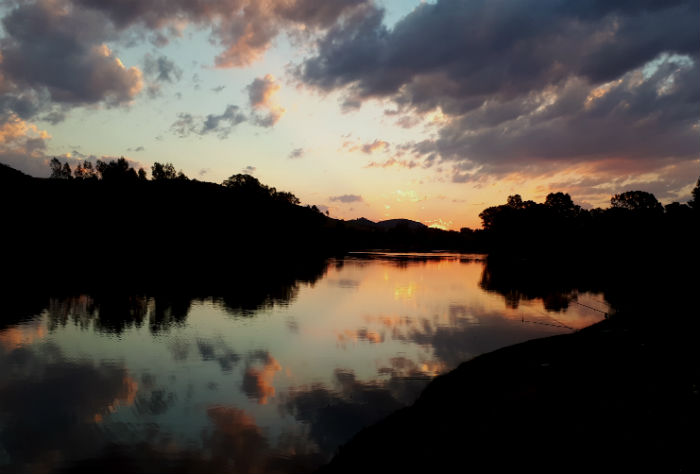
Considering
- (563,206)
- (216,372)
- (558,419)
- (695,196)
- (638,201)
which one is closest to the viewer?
(558,419)

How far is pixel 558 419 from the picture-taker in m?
12.7

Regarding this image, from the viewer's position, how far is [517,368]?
19.5 m

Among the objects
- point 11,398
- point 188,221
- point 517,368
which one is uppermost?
point 188,221

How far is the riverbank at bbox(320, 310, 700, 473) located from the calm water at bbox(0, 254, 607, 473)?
9.54ft

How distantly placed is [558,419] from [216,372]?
18061mm

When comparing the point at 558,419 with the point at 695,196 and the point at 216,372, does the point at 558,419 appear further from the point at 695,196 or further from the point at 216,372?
the point at 695,196

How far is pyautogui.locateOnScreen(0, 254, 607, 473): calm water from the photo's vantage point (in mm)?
14977

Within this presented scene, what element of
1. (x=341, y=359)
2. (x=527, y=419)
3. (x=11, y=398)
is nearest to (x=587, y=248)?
(x=341, y=359)

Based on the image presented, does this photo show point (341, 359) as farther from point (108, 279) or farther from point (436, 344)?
point (108, 279)

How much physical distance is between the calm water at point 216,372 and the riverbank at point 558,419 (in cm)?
291

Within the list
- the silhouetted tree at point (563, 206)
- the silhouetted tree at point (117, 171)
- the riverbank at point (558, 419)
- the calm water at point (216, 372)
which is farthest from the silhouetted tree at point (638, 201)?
the silhouetted tree at point (117, 171)

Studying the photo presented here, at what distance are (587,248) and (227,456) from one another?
4992 inches

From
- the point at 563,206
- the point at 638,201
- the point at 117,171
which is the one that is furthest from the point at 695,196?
the point at 117,171

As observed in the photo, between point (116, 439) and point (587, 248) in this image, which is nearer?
point (116, 439)
